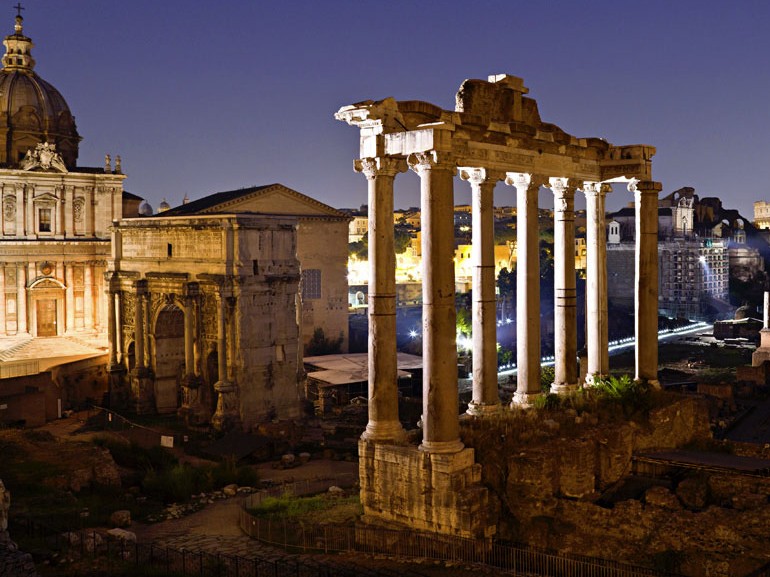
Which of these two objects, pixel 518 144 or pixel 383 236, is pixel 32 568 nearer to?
pixel 383 236

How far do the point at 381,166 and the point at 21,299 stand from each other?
1403 inches

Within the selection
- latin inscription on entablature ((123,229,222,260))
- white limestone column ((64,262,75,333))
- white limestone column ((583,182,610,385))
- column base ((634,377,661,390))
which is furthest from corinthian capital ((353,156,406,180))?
white limestone column ((64,262,75,333))

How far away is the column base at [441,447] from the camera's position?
1461 cm

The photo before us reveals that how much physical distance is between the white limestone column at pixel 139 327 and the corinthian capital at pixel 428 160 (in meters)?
26.6

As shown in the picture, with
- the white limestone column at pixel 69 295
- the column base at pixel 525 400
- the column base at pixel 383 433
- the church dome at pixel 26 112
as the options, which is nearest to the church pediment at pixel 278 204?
the white limestone column at pixel 69 295

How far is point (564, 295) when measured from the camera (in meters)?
19.3

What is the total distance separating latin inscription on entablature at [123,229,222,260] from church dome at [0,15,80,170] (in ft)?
35.4

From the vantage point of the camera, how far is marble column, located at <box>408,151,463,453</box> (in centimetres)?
1473

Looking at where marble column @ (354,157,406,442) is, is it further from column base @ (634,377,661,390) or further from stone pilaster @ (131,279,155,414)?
stone pilaster @ (131,279,155,414)

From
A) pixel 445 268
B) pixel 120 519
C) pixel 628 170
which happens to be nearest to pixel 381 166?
pixel 445 268

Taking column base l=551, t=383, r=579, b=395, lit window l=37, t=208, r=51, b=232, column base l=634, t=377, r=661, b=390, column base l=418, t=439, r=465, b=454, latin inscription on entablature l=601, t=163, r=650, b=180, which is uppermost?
lit window l=37, t=208, r=51, b=232

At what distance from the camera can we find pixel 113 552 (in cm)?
1603

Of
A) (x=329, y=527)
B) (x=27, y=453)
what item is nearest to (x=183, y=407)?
(x=27, y=453)

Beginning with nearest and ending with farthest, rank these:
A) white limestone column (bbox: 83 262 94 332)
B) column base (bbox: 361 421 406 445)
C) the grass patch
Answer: column base (bbox: 361 421 406 445)
the grass patch
white limestone column (bbox: 83 262 94 332)
